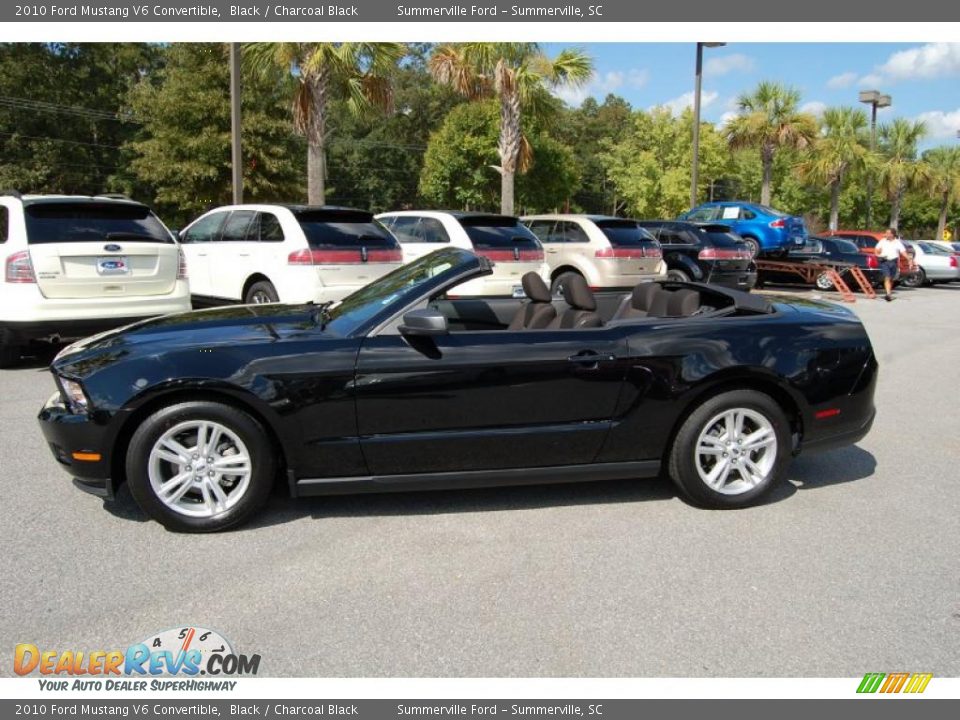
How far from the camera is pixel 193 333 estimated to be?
13.2 ft

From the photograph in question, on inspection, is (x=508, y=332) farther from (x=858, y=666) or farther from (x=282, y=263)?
(x=282, y=263)

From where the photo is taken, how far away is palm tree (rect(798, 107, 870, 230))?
1396 inches

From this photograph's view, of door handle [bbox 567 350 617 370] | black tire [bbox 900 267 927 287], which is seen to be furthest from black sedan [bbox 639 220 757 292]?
door handle [bbox 567 350 617 370]

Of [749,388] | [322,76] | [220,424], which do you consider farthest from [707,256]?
[220,424]

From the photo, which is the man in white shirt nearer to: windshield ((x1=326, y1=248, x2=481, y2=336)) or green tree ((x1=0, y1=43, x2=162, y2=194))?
windshield ((x1=326, y1=248, x2=481, y2=336))

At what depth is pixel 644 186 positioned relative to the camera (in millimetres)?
39594

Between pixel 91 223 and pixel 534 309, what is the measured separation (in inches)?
194

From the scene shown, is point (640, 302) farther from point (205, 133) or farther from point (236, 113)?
point (205, 133)

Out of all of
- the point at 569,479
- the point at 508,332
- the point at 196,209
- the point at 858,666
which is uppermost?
the point at 196,209

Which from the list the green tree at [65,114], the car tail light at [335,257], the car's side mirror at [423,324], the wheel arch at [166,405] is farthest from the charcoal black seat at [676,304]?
the green tree at [65,114]

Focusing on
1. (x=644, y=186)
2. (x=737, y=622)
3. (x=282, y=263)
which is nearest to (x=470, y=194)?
(x=644, y=186)

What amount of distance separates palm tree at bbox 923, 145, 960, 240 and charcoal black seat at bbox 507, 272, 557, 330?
157ft

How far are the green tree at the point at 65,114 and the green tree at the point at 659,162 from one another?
81.5 ft

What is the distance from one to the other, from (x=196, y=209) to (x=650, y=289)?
2823 cm
